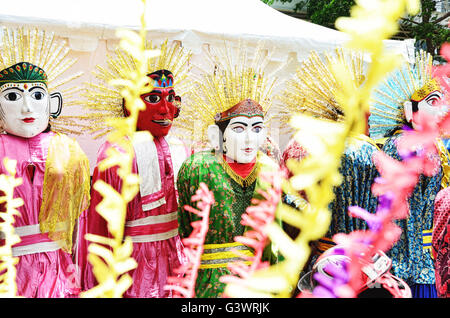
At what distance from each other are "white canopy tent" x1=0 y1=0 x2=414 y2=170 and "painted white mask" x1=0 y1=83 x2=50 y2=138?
134cm

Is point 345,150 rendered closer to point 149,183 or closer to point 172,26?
point 149,183

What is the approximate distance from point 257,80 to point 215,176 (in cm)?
59

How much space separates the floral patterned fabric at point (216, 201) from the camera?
6.98ft

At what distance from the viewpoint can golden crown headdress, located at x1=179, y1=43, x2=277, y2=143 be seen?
7.76 feet

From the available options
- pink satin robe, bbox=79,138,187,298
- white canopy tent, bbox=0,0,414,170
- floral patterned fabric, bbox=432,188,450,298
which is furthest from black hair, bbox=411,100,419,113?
pink satin robe, bbox=79,138,187,298

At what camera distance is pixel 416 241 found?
242 centimetres

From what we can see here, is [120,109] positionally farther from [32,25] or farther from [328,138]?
[328,138]

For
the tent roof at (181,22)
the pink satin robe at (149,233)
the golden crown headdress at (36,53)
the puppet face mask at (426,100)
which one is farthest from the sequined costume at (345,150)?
the golden crown headdress at (36,53)

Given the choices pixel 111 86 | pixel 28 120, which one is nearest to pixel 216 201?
pixel 111 86

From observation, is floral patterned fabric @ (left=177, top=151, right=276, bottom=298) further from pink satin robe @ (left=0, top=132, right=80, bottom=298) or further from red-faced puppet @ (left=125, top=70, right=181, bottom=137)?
pink satin robe @ (left=0, top=132, right=80, bottom=298)

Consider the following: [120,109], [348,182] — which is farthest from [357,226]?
[120,109]

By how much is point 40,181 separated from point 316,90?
64.4 inches

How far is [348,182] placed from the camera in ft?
7.83

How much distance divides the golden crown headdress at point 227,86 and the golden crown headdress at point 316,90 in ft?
0.85
